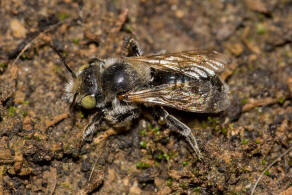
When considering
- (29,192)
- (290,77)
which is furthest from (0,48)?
(290,77)

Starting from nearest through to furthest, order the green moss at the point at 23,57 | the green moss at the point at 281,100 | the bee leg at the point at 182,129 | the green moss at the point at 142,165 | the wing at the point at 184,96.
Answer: the wing at the point at 184,96, the bee leg at the point at 182,129, the green moss at the point at 142,165, the green moss at the point at 23,57, the green moss at the point at 281,100

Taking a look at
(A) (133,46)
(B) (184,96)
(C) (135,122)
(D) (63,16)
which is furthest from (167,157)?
(D) (63,16)

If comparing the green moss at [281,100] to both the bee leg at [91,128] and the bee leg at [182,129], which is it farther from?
the bee leg at [91,128]

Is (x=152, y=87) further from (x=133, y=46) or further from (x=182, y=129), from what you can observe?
(x=133, y=46)

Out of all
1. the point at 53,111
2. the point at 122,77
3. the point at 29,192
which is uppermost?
the point at 122,77

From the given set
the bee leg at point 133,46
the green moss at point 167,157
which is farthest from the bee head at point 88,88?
the green moss at point 167,157

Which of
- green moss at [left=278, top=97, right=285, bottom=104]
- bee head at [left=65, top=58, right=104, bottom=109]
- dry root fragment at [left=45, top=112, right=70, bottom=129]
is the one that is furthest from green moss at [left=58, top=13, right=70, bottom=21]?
green moss at [left=278, top=97, right=285, bottom=104]

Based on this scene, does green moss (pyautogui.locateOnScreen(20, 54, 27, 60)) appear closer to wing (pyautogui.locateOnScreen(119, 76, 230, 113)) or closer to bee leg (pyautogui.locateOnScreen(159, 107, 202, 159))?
wing (pyautogui.locateOnScreen(119, 76, 230, 113))

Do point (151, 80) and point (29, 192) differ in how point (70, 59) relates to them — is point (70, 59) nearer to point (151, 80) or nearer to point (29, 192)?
point (151, 80)
